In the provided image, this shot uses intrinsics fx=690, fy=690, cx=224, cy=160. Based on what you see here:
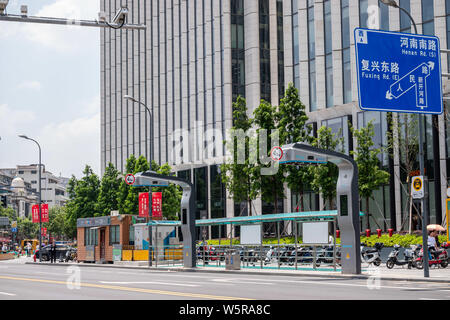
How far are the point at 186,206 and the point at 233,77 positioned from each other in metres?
36.2

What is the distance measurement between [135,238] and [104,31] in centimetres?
5694

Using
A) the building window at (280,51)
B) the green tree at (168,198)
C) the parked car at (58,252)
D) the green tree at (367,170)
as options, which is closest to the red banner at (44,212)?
the parked car at (58,252)

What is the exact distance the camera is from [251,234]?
109 feet

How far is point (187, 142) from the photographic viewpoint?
7494cm

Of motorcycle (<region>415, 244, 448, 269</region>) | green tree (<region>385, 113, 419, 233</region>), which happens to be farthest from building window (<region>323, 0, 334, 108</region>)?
motorcycle (<region>415, 244, 448, 269</region>)

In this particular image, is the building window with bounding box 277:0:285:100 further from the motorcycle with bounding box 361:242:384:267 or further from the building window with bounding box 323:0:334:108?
the motorcycle with bounding box 361:242:384:267

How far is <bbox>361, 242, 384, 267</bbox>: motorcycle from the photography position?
31078mm

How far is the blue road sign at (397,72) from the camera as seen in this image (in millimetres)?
22000

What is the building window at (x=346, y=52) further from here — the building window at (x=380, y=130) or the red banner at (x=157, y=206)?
the red banner at (x=157, y=206)

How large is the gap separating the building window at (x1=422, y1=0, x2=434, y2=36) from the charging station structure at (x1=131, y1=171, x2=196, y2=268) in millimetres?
22850

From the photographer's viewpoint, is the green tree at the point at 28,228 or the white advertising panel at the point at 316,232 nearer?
the white advertising panel at the point at 316,232

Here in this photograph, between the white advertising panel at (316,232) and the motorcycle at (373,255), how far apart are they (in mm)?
3139
